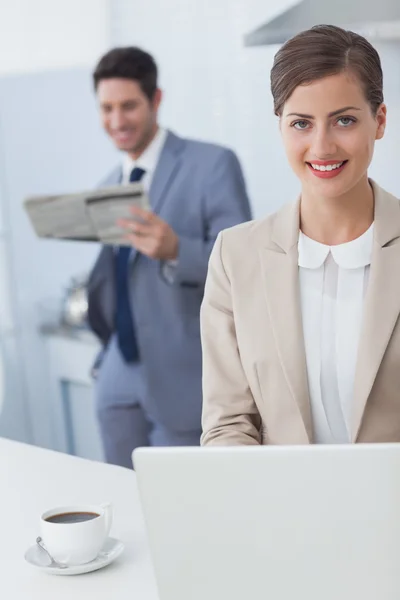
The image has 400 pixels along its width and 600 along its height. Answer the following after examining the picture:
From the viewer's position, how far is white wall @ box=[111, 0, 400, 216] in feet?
11.5

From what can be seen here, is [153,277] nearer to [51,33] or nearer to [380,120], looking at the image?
[51,33]

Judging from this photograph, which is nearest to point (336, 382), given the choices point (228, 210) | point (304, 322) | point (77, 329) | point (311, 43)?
point (304, 322)

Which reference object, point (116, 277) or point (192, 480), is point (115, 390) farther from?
point (192, 480)

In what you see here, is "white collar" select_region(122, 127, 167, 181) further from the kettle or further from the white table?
the white table

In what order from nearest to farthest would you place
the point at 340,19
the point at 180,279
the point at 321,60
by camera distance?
the point at 321,60 → the point at 340,19 → the point at 180,279

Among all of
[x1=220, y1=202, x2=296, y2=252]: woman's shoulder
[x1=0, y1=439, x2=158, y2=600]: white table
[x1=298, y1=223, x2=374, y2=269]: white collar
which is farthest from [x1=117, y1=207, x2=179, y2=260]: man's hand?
[x1=298, y1=223, x2=374, y2=269]: white collar

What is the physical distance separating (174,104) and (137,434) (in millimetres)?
1231

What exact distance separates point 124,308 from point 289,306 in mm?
1811

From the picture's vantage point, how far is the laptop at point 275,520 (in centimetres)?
104

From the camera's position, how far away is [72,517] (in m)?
1.48

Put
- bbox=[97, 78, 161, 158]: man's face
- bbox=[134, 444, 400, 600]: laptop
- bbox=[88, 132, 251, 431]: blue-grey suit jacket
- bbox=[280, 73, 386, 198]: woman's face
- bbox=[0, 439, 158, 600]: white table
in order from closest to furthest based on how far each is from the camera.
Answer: bbox=[134, 444, 400, 600]: laptop → bbox=[0, 439, 158, 600]: white table → bbox=[280, 73, 386, 198]: woman's face → bbox=[88, 132, 251, 431]: blue-grey suit jacket → bbox=[97, 78, 161, 158]: man's face

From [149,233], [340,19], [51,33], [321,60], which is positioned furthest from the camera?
[51,33]

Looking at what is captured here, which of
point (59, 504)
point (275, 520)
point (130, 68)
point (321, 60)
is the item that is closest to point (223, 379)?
point (59, 504)

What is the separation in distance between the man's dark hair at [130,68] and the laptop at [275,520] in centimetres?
256
